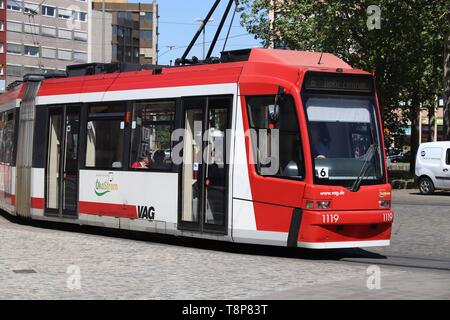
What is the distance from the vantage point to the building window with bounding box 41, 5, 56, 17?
100 metres

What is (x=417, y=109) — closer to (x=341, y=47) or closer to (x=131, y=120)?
(x=341, y=47)

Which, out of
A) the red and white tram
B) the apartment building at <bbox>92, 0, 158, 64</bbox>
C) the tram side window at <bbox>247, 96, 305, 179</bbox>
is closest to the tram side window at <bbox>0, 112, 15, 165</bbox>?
the red and white tram

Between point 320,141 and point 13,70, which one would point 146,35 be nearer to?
point 13,70

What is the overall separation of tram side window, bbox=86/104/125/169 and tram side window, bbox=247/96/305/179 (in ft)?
10.7

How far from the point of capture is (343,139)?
1217 centimetres

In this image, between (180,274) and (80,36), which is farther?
(80,36)

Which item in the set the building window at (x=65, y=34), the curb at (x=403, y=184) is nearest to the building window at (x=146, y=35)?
the building window at (x=65, y=34)

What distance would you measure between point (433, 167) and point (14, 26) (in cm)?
7426

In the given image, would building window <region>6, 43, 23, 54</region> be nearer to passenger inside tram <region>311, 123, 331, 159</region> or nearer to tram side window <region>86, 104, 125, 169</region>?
tram side window <region>86, 104, 125, 169</region>

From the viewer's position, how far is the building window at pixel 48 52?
102m

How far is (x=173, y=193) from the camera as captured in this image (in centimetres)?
1365

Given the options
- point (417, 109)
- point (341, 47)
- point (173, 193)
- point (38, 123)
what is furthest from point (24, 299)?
point (417, 109)

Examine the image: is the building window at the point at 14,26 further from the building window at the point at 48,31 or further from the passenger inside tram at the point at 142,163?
the passenger inside tram at the point at 142,163

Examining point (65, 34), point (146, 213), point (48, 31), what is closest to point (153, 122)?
point (146, 213)
